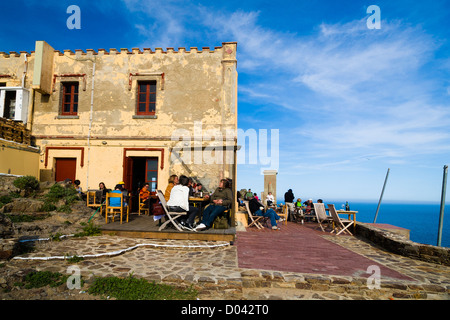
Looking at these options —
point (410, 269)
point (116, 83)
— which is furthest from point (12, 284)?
point (116, 83)

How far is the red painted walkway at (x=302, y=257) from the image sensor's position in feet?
15.0

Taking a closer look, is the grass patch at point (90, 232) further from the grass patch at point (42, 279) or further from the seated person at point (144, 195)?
the seated person at point (144, 195)

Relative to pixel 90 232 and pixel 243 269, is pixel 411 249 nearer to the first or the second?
pixel 243 269

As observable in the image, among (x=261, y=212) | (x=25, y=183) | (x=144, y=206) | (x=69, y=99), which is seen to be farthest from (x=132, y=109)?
Answer: (x=261, y=212)

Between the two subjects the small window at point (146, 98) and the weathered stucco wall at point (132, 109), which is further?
the small window at point (146, 98)

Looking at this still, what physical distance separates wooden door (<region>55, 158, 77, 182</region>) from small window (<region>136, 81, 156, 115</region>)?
3.54m

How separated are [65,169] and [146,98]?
14.9 ft

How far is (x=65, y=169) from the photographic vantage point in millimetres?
10617

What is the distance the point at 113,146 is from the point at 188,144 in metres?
3.12

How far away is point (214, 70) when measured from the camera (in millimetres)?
10547

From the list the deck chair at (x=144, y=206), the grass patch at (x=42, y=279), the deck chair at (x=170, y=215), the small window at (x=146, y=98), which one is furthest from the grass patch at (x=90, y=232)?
the small window at (x=146, y=98)

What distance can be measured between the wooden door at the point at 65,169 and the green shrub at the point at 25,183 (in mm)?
1862

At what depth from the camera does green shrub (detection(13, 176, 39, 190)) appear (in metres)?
8.24
